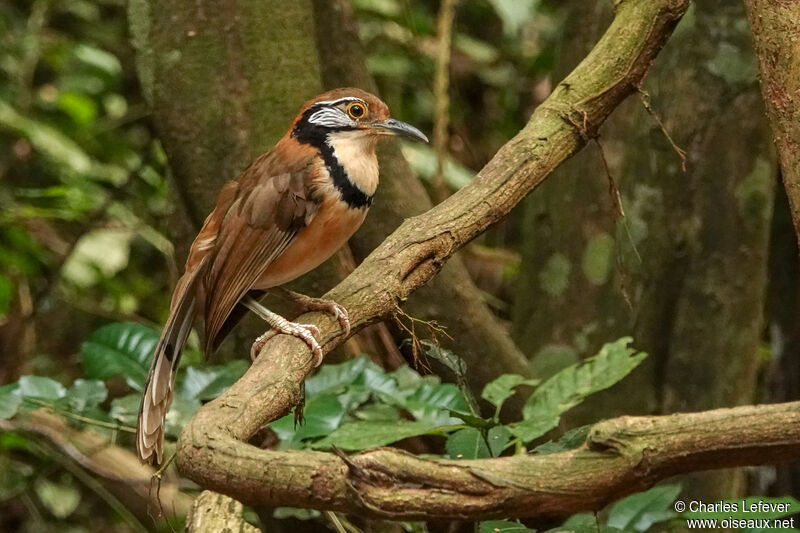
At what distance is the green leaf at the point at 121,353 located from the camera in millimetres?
3590

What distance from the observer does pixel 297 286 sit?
3.98 meters

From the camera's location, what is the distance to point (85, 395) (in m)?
3.45

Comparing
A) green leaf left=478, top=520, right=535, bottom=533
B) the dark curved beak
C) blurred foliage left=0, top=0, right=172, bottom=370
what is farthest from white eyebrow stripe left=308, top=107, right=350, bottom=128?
blurred foliage left=0, top=0, right=172, bottom=370

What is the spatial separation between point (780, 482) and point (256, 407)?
12.0 ft

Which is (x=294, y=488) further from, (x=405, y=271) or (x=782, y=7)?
(x=782, y=7)

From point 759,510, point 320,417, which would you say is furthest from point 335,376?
point 759,510

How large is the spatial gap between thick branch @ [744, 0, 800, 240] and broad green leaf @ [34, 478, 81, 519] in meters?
4.15

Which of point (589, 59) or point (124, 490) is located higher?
point (589, 59)

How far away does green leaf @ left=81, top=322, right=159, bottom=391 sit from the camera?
359 cm

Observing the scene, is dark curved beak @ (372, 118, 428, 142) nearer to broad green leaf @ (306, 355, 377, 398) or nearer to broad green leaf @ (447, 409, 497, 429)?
broad green leaf @ (306, 355, 377, 398)

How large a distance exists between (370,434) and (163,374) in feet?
2.34

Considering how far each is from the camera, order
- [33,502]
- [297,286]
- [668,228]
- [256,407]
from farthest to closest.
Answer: [33,502] → [668,228] → [297,286] → [256,407]

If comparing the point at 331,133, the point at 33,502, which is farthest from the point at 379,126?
the point at 33,502

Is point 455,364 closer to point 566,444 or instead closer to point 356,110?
point 566,444
